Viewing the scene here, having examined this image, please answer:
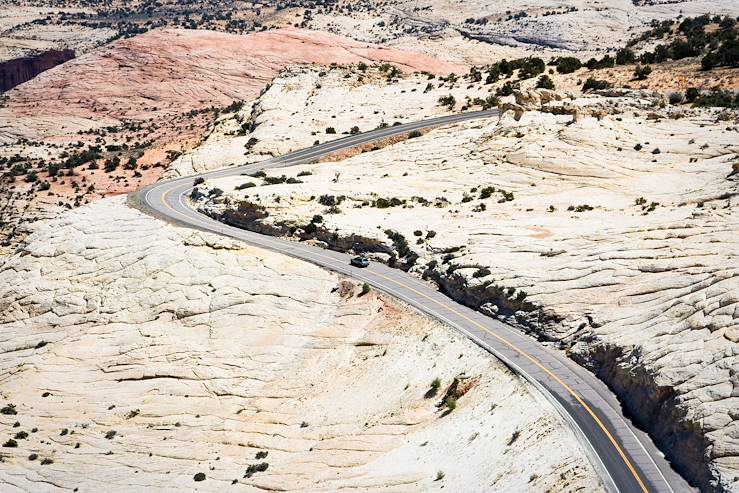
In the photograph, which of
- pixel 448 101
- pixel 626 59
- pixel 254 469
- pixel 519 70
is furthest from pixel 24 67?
pixel 254 469

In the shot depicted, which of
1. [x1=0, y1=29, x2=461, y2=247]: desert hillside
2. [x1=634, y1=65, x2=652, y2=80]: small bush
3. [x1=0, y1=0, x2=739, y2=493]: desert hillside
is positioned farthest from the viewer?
Answer: [x1=0, y1=29, x2=461, y2=247]: desert hillside

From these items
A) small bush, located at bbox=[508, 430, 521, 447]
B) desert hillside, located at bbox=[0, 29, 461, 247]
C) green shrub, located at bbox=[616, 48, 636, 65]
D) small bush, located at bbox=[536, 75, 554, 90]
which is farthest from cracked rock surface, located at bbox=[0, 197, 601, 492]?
green shrub, located at bbox=[616, 48, 636, 65]

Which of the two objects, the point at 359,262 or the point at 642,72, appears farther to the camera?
the point at 642,72

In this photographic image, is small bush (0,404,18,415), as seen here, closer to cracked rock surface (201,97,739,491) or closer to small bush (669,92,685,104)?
cracked rock surface (201,97,739,491)

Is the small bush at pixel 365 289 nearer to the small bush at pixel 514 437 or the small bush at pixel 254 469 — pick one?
the small bush at pixel 254 469

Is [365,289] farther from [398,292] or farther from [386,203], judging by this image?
[386,203]

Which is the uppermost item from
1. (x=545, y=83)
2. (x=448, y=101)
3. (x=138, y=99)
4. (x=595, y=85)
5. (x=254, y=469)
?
(x=595, y=85)

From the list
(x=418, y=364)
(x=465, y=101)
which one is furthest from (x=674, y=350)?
(x=465, y=101)
